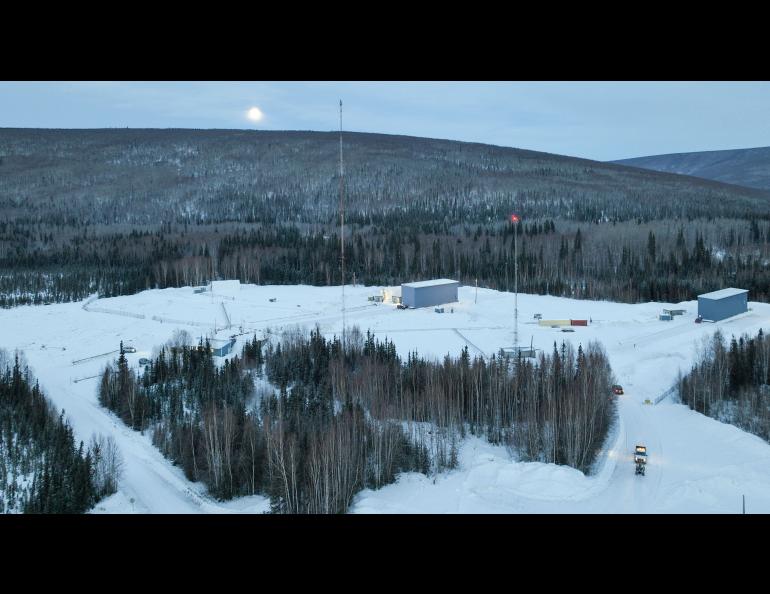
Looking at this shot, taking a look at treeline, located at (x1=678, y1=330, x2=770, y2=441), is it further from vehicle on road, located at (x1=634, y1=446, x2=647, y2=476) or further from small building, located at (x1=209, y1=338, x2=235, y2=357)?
small building, located at (x1=209, y1=338, x2=235, y2=357)

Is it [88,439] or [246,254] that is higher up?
[246,254]

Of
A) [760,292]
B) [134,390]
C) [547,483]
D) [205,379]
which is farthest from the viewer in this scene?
[760,292]

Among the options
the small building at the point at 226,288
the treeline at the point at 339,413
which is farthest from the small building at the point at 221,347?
the small building at the point at 226,288

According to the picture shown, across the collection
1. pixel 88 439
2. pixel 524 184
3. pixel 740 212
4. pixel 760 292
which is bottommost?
pixel 88 439

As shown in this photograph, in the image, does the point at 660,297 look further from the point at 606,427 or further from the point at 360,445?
the point at 360,445

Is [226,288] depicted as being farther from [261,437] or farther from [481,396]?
[261,437]

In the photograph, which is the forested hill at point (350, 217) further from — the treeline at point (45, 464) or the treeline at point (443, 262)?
the treeline at point (45, 464)

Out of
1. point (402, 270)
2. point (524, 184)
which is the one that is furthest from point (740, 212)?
point (402, 270)
